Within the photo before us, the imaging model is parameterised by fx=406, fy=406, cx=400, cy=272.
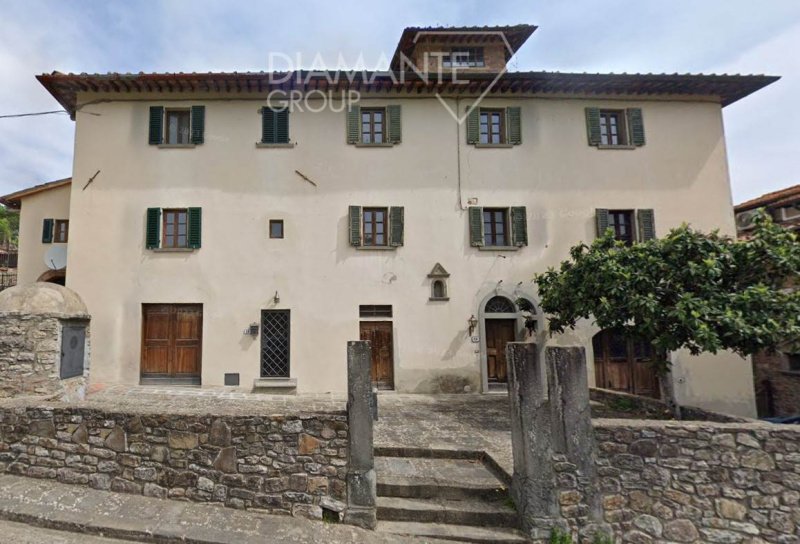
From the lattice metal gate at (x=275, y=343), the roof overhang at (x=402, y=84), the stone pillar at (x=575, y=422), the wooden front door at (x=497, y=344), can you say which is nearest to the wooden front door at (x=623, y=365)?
the wooden front door at (x=497, y=344)

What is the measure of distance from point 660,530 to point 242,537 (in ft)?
15.0

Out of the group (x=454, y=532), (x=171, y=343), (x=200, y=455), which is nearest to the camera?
(x=454, y=532)

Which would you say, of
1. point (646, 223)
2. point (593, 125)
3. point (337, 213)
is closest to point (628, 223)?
point (646, 223)

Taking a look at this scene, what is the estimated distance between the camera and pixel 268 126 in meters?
11.7

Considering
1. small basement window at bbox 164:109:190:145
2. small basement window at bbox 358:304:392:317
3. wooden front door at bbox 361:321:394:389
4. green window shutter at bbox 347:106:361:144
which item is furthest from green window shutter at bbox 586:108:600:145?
small basement window at bbox 164:109:190:145

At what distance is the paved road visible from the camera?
410cm

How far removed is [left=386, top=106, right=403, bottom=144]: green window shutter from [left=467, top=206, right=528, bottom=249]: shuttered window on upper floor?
294cm

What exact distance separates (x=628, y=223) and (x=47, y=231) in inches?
677

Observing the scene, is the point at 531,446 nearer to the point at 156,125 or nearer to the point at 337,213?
the point at 337,213

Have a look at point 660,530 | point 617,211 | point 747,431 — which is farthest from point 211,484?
point 617,211

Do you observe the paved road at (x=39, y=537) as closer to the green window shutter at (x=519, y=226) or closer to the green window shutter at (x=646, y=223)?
the green window shutter at (x=519, y=226)

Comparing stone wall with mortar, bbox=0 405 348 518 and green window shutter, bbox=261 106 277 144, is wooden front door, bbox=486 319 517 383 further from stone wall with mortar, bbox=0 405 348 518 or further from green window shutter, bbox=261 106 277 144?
green window shutter, bbox=261 106 277 144

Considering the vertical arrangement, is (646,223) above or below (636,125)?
below

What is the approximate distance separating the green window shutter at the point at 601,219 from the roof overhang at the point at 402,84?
3533 mm
